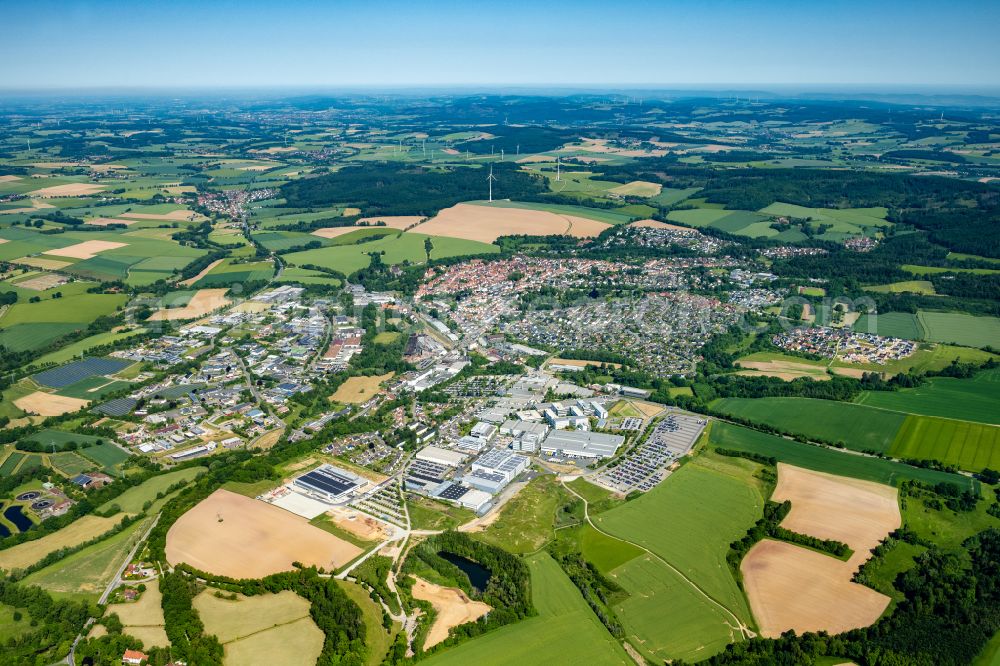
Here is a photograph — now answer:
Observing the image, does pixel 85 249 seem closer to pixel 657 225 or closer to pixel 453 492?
pixel 453 492

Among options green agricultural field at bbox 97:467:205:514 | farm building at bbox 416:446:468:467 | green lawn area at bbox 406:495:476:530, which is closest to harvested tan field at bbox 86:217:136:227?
green agricultural field at bbox 97:467:205:514

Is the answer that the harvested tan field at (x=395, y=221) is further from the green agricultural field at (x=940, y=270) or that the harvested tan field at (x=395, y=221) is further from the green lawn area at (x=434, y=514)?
the green lawn area at (x=434, y=514)

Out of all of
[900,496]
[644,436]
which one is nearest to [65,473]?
[644,436]

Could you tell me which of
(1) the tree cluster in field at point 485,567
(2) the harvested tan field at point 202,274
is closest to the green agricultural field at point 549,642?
(1) the tree cluster in field at point 485,567

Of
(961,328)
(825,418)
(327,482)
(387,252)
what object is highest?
(387,252)

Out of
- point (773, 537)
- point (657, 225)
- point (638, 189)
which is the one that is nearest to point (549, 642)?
point (773, 537)

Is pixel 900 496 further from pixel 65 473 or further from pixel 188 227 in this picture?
pixel 188 227

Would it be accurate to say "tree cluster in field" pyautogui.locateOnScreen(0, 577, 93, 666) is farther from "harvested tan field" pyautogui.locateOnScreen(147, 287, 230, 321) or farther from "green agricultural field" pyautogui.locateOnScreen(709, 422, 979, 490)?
"harvested tan field" pyautogui.locateOnScreen(147, 287, 230, 321)
